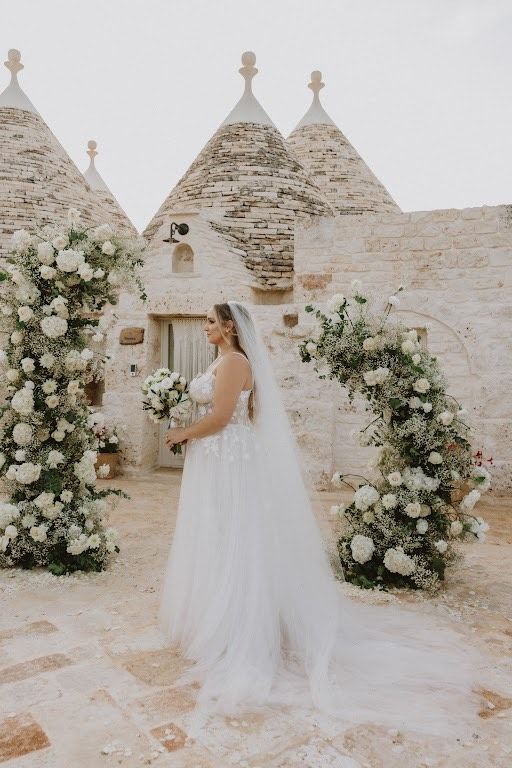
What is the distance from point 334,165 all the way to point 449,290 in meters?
7.31

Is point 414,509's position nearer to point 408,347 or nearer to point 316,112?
point 408,347

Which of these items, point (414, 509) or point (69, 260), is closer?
point (414, 509)

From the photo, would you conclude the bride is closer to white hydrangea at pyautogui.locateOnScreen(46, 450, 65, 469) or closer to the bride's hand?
the bride's hand

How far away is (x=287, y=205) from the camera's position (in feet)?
34.8

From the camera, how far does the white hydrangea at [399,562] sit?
4.29 metres

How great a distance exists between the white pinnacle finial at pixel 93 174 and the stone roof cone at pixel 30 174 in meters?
A: 3.85

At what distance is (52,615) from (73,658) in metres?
0.73

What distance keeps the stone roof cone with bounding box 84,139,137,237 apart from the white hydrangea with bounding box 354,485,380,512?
41.8 feet

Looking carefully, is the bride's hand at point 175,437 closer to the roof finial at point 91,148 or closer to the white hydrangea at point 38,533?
the white hydrangea at point 38,533

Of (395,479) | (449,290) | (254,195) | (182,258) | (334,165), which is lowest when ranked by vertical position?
(395,479)

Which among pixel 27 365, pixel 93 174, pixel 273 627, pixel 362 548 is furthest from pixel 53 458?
pixel 93 174

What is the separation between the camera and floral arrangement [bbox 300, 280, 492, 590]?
4324mm

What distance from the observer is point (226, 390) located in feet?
11.1

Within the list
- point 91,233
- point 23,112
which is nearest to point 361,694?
point 91,233
